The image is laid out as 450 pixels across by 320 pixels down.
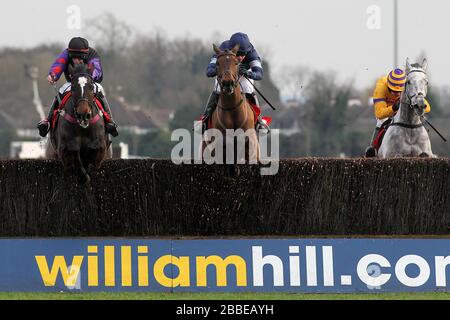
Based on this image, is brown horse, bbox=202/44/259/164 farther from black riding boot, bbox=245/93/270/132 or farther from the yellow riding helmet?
the yellow riding helmet

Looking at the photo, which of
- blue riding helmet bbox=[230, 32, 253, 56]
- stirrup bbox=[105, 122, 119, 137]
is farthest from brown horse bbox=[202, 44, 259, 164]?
stirrup bbox=[105, 122, 119, 137]

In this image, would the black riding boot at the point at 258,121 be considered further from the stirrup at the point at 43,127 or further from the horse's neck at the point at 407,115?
the horse's neck at the point at 407,115

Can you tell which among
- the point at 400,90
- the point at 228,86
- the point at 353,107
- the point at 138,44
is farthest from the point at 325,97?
the point at 228,86

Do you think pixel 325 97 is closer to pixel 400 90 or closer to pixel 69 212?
pixel 400 90

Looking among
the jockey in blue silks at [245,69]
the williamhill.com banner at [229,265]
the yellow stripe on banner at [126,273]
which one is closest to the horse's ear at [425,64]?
the jockey in blue silks at [245,69]

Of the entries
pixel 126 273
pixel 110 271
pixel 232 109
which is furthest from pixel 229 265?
pixel 232 109

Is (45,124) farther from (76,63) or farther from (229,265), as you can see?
(229,265)

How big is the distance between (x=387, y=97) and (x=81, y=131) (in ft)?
17.8

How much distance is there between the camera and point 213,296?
10.5 m

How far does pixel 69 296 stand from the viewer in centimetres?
1045

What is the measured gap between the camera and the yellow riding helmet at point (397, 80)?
15.3 metres

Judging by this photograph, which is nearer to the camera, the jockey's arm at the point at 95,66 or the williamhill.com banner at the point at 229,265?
the williamhill.com banner at the point at 229,265

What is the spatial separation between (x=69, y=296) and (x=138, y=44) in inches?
1975

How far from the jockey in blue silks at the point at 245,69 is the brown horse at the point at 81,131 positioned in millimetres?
1259
